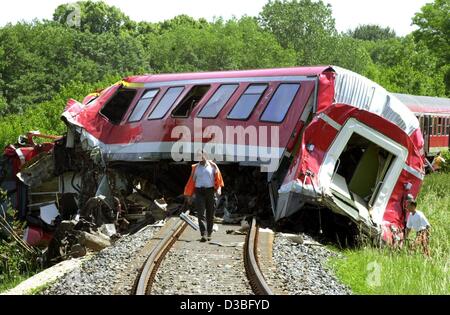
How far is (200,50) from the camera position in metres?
71.6

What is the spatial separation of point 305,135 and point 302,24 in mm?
75391

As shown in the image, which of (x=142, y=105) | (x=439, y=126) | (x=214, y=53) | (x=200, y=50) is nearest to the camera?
(x=142, y=105)

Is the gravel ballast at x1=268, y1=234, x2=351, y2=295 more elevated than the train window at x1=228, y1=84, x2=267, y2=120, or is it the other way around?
the train window at x1=228, y1=84, x2=267, y2=120

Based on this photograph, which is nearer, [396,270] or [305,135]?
[396,270]

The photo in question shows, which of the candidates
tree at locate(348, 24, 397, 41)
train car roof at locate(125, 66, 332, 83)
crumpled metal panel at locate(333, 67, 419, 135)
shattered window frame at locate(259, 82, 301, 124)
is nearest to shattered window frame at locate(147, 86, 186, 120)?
train car roof at locate(125, 66, 332, 83)

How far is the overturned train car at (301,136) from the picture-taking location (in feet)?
46.6

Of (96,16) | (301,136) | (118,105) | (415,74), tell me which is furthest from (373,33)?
(301,136)

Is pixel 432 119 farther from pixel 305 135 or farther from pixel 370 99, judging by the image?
pixel 305 135

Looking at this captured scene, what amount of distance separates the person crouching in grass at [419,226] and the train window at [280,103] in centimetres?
318

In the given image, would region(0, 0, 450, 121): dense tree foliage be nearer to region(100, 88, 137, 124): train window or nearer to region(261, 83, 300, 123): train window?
region(100, 88, 137, 124): train window

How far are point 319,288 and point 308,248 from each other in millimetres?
3181

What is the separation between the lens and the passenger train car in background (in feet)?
103

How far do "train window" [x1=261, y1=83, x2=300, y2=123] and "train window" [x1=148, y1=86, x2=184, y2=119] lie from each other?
335 cm
